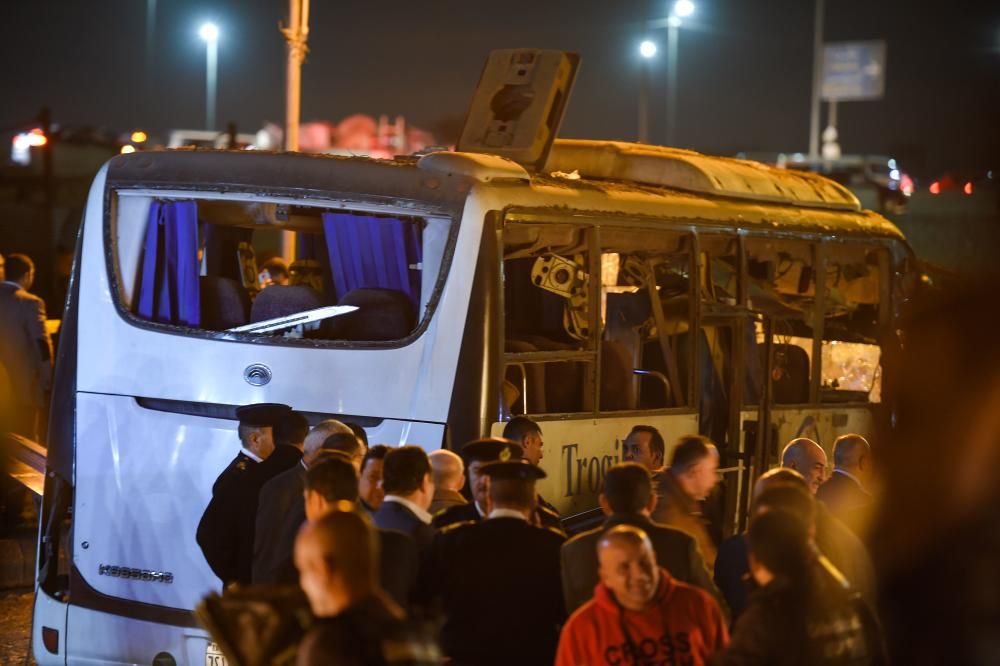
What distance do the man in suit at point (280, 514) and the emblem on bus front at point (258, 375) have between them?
743 millimetres

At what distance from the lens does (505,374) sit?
322 inches

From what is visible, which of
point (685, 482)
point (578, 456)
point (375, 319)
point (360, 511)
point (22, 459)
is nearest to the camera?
point (360, 511)

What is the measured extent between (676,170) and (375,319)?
10.0 ft

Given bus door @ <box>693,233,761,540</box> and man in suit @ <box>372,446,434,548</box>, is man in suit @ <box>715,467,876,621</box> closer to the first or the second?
man in suit @ <box>372,446,434,548</box>

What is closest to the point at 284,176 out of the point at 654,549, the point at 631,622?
the point at 654,549

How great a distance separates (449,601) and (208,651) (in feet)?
7.37

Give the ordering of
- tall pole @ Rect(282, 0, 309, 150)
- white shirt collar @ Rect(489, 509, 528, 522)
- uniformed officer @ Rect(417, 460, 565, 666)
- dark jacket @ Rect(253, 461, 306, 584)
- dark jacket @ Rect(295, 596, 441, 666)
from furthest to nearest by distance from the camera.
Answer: tall pole @ Rect(282, 0, 309, 150) < dark jacket @ Rect(253, 461, 306, 584) < white shirt collar @ Rect(489, 509, 528, 522) < uniformed officer @ Rect(417, 460, 565, 666) < dark jacket @ Rect(295, 596, 441, 666)

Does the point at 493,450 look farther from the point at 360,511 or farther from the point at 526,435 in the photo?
the point at 526,435

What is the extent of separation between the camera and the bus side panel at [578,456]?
27.2 ft

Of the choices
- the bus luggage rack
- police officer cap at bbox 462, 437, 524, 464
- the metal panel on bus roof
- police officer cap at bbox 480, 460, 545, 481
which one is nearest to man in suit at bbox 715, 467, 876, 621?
police officer cap at bbox 480, 460, 545, 481

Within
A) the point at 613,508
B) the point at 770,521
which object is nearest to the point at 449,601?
the point at 613,508

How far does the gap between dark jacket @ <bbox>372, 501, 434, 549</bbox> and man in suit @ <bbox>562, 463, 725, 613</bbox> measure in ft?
2.13

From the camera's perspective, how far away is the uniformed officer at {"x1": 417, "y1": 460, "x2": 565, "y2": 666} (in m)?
5.60

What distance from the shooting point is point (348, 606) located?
3.96 meters
